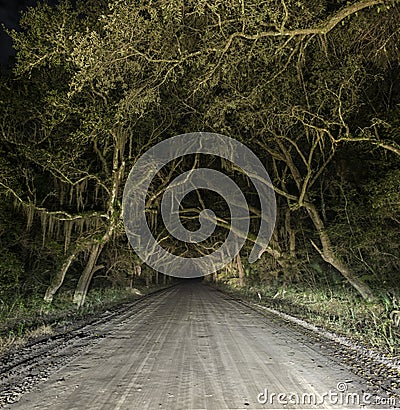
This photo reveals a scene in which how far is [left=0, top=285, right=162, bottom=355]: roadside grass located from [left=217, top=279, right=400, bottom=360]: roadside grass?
6535 mm

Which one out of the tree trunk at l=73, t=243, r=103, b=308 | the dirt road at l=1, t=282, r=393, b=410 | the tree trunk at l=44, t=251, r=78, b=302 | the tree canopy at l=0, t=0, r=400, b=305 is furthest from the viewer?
the tree trunk at l=73, t=243, r=103, b=308

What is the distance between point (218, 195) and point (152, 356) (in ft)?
55.9

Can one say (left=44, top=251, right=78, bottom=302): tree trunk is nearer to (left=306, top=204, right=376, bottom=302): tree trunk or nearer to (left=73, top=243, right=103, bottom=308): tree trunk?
(left=73, top=243, right=103, bottom=308): tree trunk

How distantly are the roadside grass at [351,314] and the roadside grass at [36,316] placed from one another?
6535 millimetres

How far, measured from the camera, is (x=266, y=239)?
63.3ft

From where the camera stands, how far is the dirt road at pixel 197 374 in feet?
14.1

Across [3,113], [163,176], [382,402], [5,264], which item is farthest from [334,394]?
[163,176]

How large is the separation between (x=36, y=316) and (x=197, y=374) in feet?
26.7

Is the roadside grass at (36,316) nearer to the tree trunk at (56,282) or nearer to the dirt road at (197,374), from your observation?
the tree trunk at (56,282)

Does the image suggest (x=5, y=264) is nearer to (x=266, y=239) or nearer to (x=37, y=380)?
(x=37, y=380)

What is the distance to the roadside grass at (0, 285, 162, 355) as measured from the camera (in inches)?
327

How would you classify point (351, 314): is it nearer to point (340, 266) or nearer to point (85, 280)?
point (340, 266)

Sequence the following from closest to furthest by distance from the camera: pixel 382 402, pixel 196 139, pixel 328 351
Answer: pixel 382 402 → pixel 328 351 → pixel 196 139

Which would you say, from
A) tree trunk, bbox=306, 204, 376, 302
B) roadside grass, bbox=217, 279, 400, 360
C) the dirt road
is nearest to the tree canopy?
tree trunk, bbox=306, 204, 376, 302
